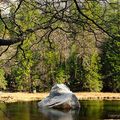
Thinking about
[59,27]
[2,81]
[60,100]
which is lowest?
[60,100]

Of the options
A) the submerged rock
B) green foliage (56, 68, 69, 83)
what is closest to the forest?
the submerged rock

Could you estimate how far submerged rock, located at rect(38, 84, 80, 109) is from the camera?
3306 cm

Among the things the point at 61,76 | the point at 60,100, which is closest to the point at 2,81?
the point at 61,76

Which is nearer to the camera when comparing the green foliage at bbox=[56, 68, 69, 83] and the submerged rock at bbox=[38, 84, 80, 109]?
the submerged rock at bbox=[38, 84, 80, 109]

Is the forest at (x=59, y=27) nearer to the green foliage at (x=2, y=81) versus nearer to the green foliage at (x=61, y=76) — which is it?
the green foliage at (x=2, y=81)

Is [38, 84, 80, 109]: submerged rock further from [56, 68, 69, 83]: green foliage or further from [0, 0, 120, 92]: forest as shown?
[0, 0, 120, 92]: forest

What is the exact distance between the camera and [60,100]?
34.3 metres

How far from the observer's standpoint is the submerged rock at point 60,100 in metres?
33.1

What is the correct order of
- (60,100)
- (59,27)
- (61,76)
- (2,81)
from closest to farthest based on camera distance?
1. (59,27)
2. (60,100)
3. (2,81)
4. (61,76)

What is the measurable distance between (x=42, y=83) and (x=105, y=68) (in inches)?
349

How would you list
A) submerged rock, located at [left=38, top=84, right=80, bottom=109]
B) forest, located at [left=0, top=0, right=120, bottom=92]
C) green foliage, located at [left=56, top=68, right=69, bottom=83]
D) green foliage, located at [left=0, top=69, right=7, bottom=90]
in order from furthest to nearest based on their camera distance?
green foliage, located at [left=56, top=68, right=69, bottom=83] → green foliage, located at [left=0, top=69, right=7, bottom=90] → submerged rock, located at [left=38, top=84, right=80, bottom=109] → forest, located at [left=0, top=0, right=120, bottom=92]

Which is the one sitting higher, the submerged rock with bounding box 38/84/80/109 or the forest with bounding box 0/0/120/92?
the forest with bounding box 0/0/120/92

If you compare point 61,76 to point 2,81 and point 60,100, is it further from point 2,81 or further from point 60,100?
point 60,100

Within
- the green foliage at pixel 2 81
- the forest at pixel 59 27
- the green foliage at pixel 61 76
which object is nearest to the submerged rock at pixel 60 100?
the green foliage at pixel 2 81
